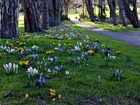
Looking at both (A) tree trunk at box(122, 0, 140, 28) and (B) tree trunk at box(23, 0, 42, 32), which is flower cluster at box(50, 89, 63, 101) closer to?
(B) tree trunk at box(23, 0, 42, 32)

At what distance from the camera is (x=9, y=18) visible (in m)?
11.1

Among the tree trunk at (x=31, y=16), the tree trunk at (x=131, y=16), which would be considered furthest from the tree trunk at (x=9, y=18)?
the tree trunk at (x=131, y=16)

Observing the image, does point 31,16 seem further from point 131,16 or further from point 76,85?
point 131,16

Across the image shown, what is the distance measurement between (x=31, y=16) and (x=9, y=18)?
8.66m

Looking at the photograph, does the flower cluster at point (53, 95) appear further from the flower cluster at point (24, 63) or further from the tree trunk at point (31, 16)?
the tree trunk at point (31, 16)

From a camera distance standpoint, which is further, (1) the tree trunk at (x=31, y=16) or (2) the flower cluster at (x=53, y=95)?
(1) the tree trunk at (x=31, y=16)

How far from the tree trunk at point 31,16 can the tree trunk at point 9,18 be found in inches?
308

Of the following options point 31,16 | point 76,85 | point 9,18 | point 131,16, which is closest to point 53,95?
point 76,85

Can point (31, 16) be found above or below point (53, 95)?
above

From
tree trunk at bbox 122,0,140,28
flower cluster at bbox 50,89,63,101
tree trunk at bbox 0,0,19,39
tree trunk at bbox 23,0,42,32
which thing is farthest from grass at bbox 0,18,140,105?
tree trunk at bbox 122,0,140,28

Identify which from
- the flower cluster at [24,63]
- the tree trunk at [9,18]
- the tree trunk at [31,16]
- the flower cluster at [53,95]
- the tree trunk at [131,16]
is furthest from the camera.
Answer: the tree trunk at [131,16]

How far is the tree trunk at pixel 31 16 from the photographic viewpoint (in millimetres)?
19125

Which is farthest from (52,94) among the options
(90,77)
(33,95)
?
(90,77)

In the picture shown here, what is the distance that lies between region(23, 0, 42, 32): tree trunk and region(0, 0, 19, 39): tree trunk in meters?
7.83
